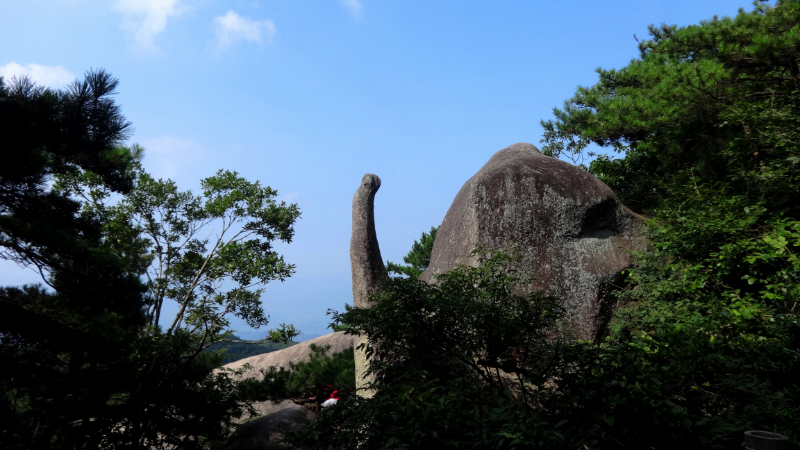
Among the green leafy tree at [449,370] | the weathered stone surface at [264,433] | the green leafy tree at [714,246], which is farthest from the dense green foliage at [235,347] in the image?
the green leafy tree at [714,246]

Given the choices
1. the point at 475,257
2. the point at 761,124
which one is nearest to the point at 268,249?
the point at 475,257

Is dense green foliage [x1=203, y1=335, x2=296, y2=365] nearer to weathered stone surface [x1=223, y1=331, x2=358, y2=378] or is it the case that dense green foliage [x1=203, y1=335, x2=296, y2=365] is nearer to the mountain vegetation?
weathered stone surface [x1=223, y1=331, x2=358, y2=378]

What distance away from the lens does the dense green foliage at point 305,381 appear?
7781mm

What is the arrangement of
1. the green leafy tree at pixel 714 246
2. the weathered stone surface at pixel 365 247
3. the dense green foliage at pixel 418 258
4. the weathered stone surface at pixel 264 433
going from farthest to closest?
the dense green foliage at pixel 418 258
the weathered stone surface at pixel 365 247
the weathered stone surface at pixel 264 433
the green leafy tree at pixel 714 246

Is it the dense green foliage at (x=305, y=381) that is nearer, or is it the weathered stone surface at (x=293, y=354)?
the dense green foliage at (x=305, y=381)

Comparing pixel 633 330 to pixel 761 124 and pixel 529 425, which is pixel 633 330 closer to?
pixel 761 124

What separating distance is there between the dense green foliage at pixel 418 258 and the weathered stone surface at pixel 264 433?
708 centimetres

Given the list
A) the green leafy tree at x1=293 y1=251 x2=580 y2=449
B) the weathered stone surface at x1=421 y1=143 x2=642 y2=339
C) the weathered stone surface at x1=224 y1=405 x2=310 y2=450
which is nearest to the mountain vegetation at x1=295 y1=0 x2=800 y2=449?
the green leafy tree at x1=293 y1=251 x2=580 y2=449

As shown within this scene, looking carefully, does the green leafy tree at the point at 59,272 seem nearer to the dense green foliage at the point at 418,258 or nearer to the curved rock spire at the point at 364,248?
the curved rock spire at the point at 364,248

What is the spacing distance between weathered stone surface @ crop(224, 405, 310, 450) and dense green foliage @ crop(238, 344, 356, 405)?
1.08 feet

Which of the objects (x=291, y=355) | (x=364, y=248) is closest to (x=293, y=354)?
(x=291, y=355)

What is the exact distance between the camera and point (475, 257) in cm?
699

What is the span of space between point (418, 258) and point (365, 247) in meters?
7.64

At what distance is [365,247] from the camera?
7.81 meters
